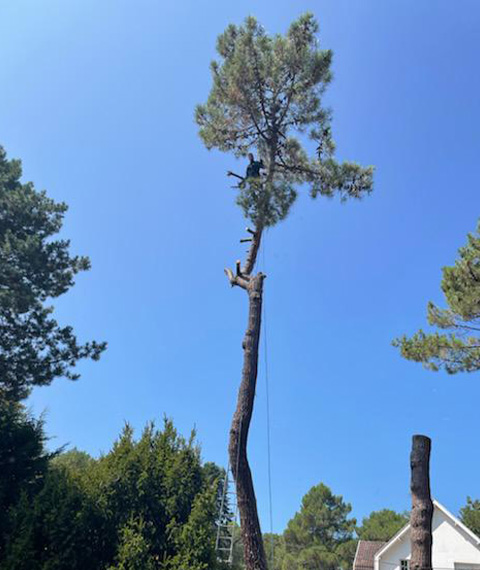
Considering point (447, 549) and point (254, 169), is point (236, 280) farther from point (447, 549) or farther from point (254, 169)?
point (447, 549)

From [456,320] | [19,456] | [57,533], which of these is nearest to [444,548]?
[456,320]

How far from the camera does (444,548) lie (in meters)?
17.0

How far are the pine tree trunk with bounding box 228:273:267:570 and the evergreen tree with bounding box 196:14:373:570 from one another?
77 cm

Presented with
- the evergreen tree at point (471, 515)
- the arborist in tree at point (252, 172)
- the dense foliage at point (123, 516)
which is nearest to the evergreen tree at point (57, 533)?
the dense foliage at point (123, 516)

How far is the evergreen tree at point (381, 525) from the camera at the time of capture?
3544 centimetres

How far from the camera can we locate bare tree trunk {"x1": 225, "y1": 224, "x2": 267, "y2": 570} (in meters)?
6.55

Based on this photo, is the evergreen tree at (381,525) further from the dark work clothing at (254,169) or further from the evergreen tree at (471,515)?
the dark work clothing at (254,169)

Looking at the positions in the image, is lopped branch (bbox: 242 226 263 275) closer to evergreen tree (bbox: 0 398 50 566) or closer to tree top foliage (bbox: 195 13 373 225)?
tree top foliage (bbox: 195 13 373 225)

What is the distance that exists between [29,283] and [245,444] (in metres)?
9.97

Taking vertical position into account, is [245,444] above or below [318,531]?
below

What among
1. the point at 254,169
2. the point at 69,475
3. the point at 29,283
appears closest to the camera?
the point at 69,475

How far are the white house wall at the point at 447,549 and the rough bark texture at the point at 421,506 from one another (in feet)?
43.3

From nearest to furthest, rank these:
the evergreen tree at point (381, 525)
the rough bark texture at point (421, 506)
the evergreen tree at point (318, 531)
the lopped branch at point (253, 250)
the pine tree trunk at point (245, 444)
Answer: the rough bark texture at point (421, 506), the pine tree trunk at point (245, 444), the lopped branch at point (253, 250), the evergreen tree at point (318, 531), the evergreen tree at point (381, 525)

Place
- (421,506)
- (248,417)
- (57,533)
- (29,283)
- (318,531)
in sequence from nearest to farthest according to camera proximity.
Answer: (421,506) < (57,533) < (248,417) < (29,283) < (318,531)
